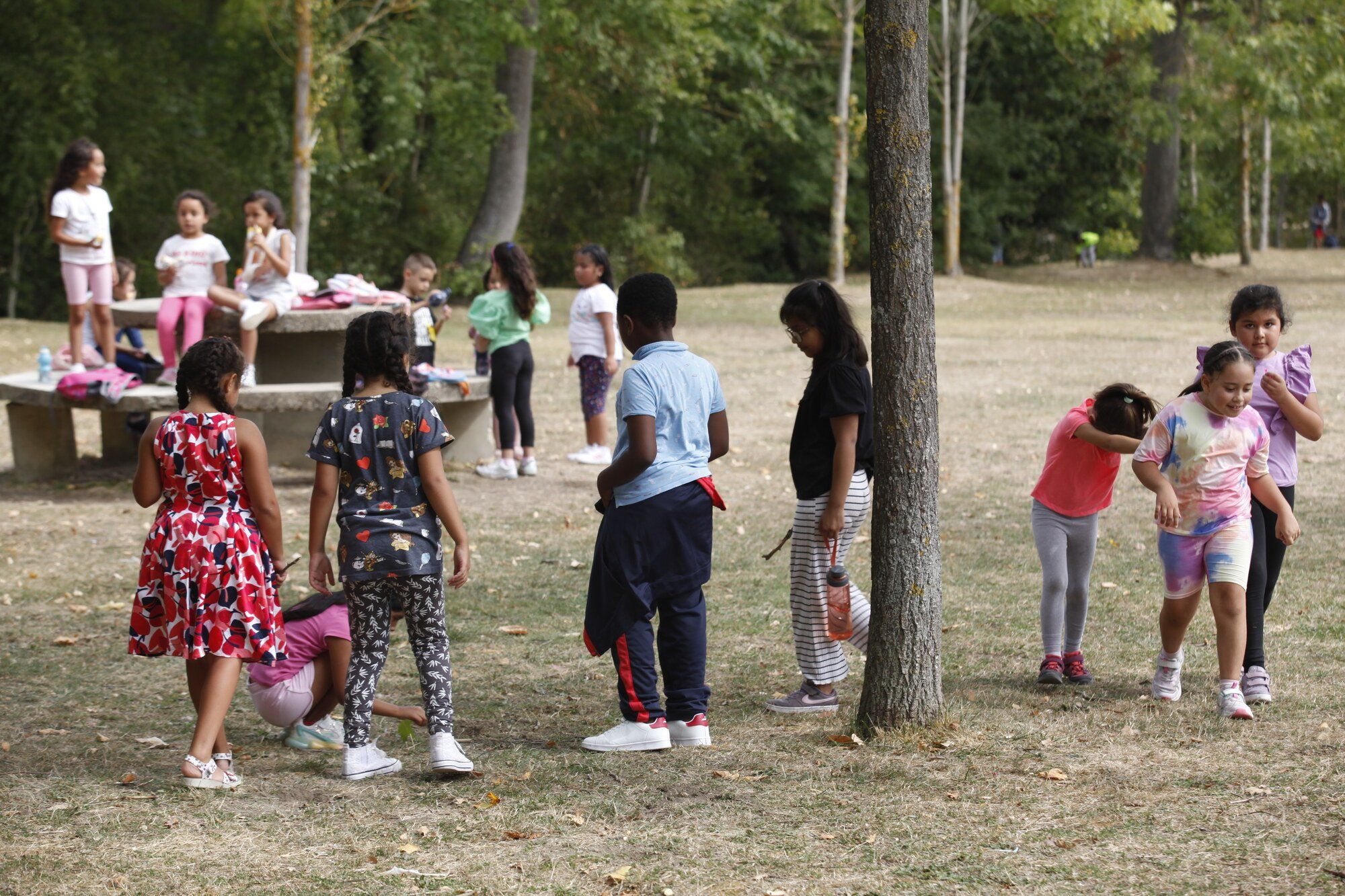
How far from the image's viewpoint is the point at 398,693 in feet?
19.1

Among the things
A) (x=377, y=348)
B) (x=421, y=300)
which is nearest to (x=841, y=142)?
(x=421, y=300)

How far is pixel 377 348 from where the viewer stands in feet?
14.8

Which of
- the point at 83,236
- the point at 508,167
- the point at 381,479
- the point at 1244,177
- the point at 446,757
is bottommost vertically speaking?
the point at 446,757

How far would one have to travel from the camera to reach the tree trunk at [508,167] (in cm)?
2681

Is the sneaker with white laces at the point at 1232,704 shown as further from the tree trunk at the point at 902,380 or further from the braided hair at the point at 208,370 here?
the braided hair at the point at 208,370

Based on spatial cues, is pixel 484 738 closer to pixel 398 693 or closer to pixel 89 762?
pixel 398 693

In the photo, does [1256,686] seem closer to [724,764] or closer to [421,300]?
[724,764]

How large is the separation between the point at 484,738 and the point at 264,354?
7.36 m

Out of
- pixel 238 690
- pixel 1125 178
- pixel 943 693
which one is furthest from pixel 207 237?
pixel 1125 178

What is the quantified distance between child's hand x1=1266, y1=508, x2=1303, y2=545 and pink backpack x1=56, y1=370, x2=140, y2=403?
7.67 m

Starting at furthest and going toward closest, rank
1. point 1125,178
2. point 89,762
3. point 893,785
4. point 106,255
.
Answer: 1. point 1125,178
2. point 106,255
3. point 89,762
4. point 893,785

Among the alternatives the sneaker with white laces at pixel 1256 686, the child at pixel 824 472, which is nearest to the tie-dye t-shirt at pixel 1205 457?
the sneaker with white laces at pixel 1256 686

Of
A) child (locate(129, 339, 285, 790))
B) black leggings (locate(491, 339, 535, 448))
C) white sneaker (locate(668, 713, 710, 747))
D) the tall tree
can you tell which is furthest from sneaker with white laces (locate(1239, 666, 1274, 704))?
the tall tree

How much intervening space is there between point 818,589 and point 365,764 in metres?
1.75
